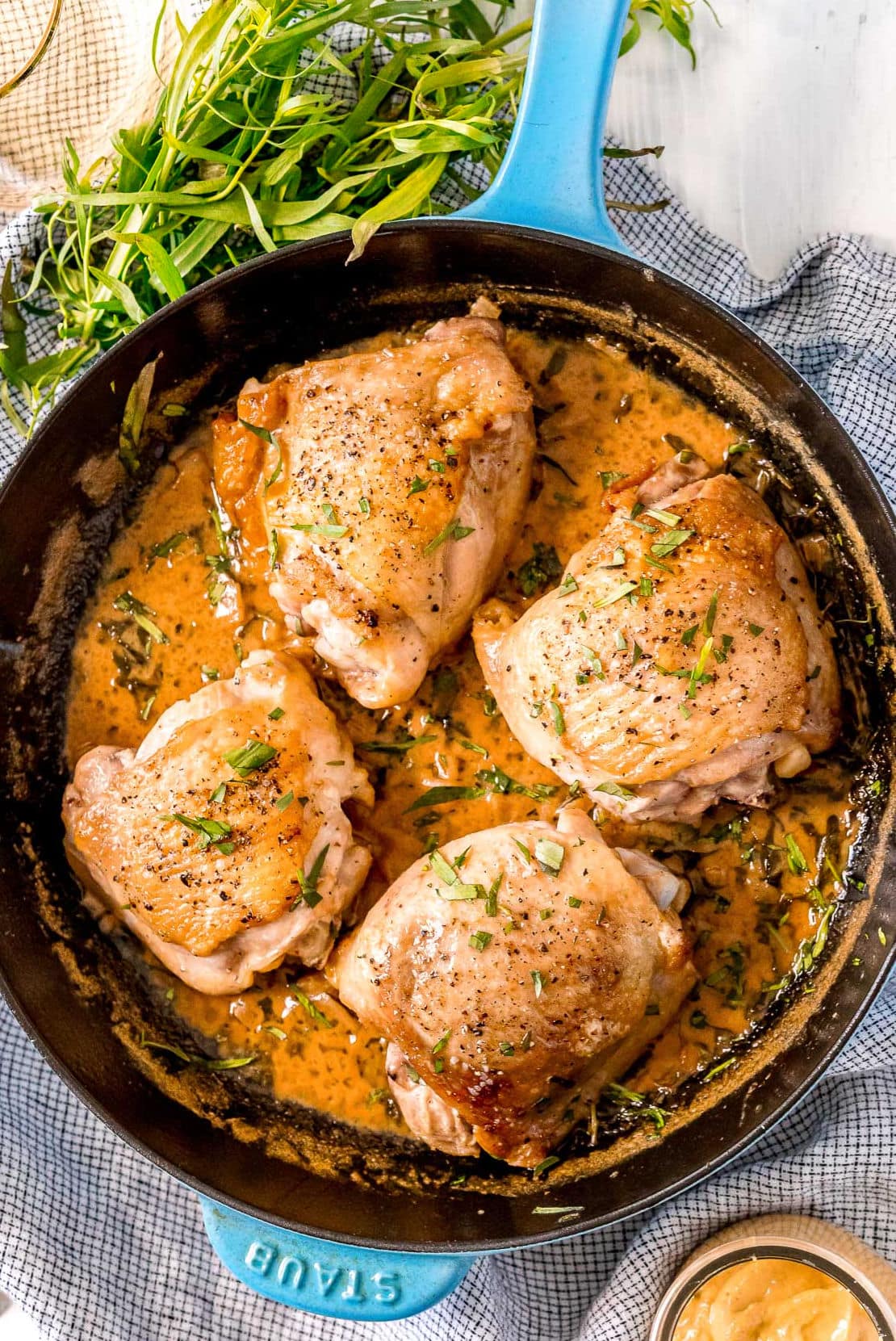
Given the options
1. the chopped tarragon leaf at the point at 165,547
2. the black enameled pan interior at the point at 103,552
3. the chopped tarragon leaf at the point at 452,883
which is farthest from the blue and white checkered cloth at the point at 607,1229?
the chopped tarragon leaf at the point at 452,883

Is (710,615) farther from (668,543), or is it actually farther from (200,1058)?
(200,1058)

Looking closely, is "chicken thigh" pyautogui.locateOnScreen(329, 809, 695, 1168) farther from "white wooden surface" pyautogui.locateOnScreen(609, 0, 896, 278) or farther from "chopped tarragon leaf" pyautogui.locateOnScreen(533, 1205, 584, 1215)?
"white wooden surface" pyautogui.locateOnScreen(609, 0, 896, 278)

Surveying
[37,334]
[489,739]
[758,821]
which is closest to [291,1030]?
[489,739]

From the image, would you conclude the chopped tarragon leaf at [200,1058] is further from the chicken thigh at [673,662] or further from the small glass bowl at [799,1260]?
the small glass bowl at [799,1260]

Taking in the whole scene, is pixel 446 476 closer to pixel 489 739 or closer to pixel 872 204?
pixel 489 739

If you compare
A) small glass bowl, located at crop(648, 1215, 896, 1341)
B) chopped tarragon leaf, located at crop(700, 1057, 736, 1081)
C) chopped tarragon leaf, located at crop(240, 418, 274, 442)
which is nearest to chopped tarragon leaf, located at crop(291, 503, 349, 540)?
chopped tarragon leaf, located at crop(240, 418, 274, 442)
